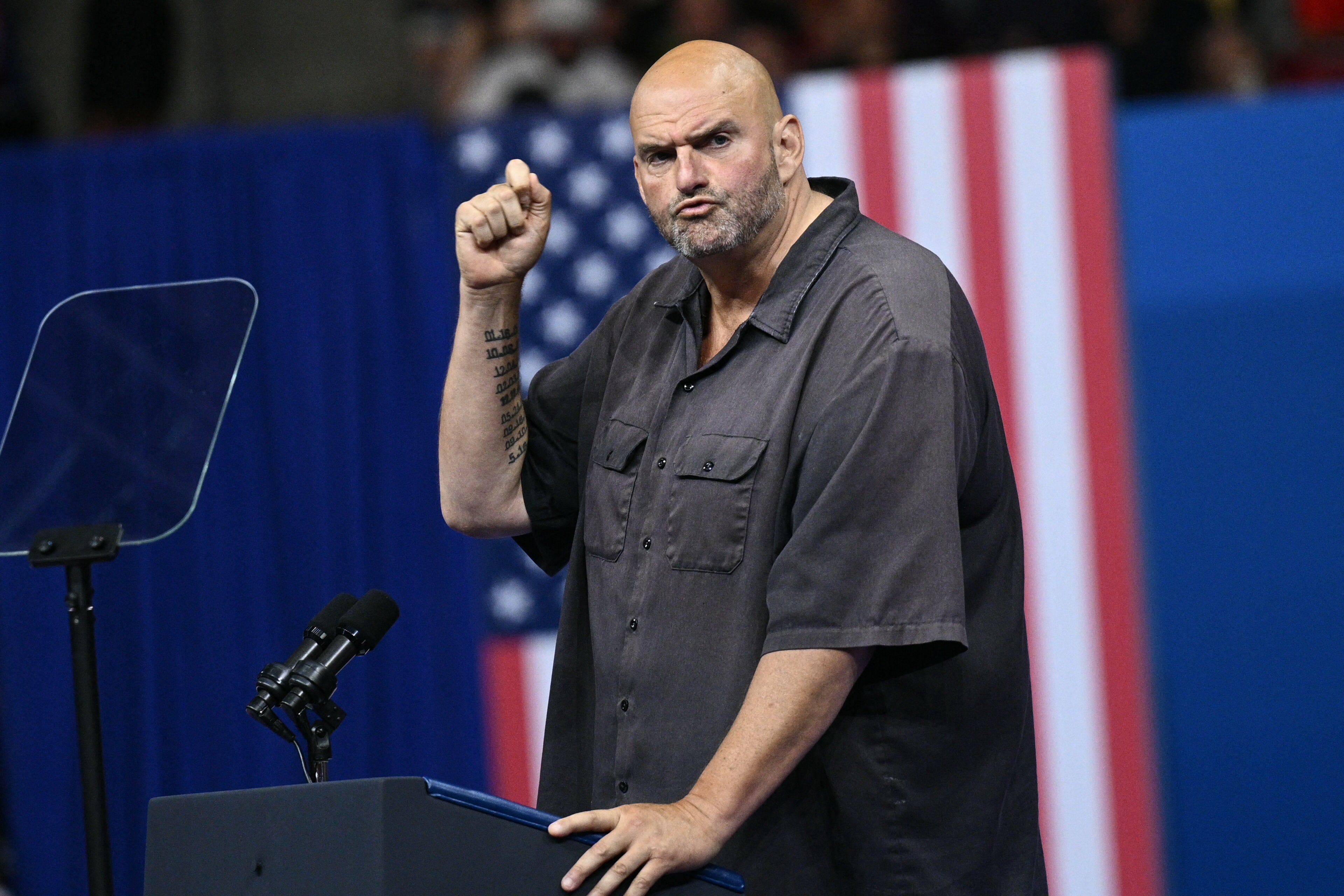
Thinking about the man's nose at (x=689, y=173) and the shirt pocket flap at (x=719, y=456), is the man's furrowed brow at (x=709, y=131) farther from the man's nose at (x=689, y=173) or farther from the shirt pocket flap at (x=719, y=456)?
the shirt pocket flap at (x=719, y=456)

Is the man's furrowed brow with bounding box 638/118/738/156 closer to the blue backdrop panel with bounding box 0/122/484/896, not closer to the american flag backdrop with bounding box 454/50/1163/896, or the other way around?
the american flag backdrop with bounding box 454/50/1163/896

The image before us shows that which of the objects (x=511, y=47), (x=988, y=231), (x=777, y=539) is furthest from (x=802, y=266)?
(x=511, y=47)

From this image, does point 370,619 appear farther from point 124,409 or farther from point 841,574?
point 841,574

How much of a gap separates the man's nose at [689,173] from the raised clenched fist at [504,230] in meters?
0.21

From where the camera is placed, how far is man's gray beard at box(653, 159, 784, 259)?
75.2 inches

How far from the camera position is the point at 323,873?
55.7 inches

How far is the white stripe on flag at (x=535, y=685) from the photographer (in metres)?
4.30

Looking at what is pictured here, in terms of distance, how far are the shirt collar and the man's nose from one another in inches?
6.0

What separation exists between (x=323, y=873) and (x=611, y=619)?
63 cm

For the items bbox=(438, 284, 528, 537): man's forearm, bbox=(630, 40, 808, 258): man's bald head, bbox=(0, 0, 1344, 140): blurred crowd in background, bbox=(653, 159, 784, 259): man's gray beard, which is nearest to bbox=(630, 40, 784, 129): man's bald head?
bbox=(630, 40, 808, 258): man's bald head

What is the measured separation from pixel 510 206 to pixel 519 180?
A: 4 centimetres

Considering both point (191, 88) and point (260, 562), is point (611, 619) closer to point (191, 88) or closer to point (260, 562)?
point (260, 562)

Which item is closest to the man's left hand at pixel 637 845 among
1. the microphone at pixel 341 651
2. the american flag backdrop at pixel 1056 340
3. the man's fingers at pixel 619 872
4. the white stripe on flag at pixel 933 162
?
the man's fingers at pixel 619 872

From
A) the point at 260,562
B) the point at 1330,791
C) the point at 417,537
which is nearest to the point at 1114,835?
the point at 1330,791
